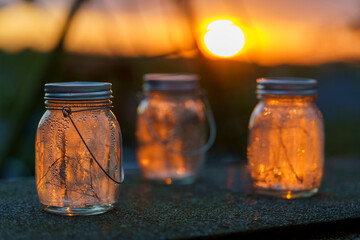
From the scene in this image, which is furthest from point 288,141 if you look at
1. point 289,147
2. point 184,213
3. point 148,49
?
point 148,49

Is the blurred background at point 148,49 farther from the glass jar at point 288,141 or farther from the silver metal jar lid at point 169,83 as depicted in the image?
the glass jar at point 288,141

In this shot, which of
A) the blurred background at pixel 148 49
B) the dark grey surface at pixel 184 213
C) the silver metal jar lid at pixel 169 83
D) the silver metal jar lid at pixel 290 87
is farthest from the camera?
the blurred background at pixel 148 49

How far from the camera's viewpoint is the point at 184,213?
973 mm

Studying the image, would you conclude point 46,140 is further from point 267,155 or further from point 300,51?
point 300,51

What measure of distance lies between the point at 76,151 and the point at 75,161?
2 cm

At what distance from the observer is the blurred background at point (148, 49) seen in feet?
5.65

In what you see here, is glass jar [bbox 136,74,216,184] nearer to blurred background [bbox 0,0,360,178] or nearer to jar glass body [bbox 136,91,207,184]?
jar glass body [bbox 136,91,207,184]

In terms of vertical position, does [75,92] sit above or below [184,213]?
above

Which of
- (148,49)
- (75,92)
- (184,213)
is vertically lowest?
(184,213)

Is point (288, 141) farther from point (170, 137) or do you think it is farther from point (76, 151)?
point (76, 151)

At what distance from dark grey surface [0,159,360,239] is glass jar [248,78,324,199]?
0.13 feet

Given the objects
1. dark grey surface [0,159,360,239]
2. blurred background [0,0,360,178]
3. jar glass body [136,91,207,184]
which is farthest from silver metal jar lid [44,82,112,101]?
blurred background [0,0,360,178]

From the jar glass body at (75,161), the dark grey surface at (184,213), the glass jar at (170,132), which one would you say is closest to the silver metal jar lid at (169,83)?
the glass jar at (170,132)

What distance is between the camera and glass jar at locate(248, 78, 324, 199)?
3.52 ft
